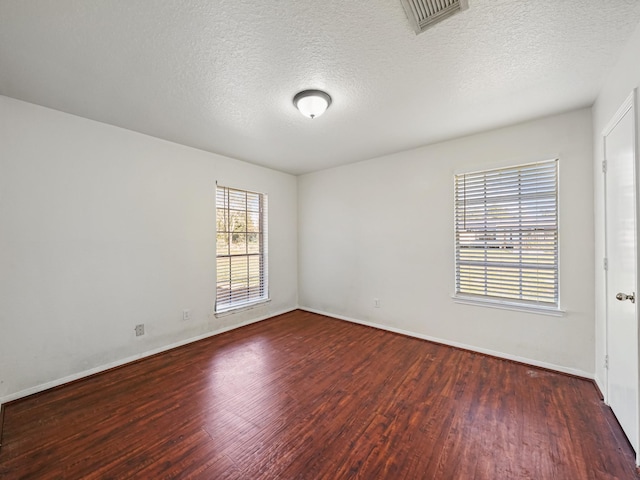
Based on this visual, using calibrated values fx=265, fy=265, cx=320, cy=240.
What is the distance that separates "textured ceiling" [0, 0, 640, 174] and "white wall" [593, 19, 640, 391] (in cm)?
9

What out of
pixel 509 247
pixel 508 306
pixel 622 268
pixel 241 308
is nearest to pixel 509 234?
pixel 509 247

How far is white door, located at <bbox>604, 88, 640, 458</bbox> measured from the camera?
171cm

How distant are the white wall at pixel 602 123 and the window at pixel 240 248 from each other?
13.7 ft

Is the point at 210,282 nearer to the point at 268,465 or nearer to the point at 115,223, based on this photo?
the point at 115,223

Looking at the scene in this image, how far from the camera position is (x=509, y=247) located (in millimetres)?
3045

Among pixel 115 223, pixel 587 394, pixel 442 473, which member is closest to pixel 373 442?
pixel 442 473

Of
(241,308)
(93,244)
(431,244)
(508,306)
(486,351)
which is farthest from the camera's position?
(241,308)

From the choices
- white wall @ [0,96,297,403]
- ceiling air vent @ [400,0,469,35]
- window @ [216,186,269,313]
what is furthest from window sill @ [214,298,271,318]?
ceiling air vent @ [400,0,469,35]

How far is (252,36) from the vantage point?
5.46ft

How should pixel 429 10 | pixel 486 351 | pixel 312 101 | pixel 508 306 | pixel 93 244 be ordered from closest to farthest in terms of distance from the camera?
pixel 429 10 < pixel 312 101 < pixel 93 244 < pixel 508 306 < pixel 486 351

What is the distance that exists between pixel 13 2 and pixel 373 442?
3361 mm

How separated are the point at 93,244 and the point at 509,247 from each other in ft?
15.1

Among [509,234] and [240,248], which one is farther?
[240,248]

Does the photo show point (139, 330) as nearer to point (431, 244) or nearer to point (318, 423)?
point (318, 423)
